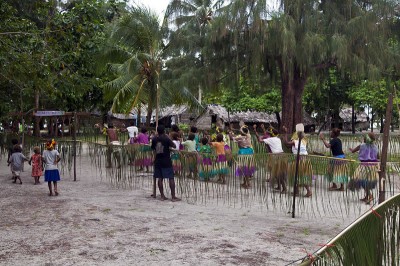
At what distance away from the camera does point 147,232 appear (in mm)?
7164

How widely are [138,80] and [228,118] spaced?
17531 mm

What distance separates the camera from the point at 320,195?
31.2 feet

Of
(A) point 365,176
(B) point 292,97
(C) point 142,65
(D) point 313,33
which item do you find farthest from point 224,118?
(A) point 365,176

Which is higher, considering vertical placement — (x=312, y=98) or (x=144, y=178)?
(x=312, y=98)

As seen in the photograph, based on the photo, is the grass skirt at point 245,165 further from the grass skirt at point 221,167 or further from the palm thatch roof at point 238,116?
the palm thatch roof at point 238,116

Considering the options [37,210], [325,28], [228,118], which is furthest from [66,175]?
[228,118]

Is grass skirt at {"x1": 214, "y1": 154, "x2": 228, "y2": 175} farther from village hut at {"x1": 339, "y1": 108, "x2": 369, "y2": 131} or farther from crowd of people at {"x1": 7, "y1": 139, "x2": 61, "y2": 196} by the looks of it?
village hut at {"x1": 339, "y1": 108, "x2": 369, "y2": 131}

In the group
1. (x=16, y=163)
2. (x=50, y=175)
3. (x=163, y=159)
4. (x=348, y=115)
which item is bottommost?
(x=50, y=175)

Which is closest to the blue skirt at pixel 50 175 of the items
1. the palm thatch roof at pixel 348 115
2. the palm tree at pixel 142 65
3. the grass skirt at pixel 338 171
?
the grass skirt at pixel 338 171

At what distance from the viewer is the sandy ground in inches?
235

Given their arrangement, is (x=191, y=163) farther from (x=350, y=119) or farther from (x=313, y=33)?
(x=350, y=119)

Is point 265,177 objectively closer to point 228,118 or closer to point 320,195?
point 320,195

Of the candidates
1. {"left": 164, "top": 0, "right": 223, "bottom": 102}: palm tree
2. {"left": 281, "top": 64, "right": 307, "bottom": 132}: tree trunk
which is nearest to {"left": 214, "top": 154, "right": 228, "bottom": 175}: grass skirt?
{"left": 164, "top": 0, "right": 223, "bottom": 102}: palm tree

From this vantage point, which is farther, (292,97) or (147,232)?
(292,97)
